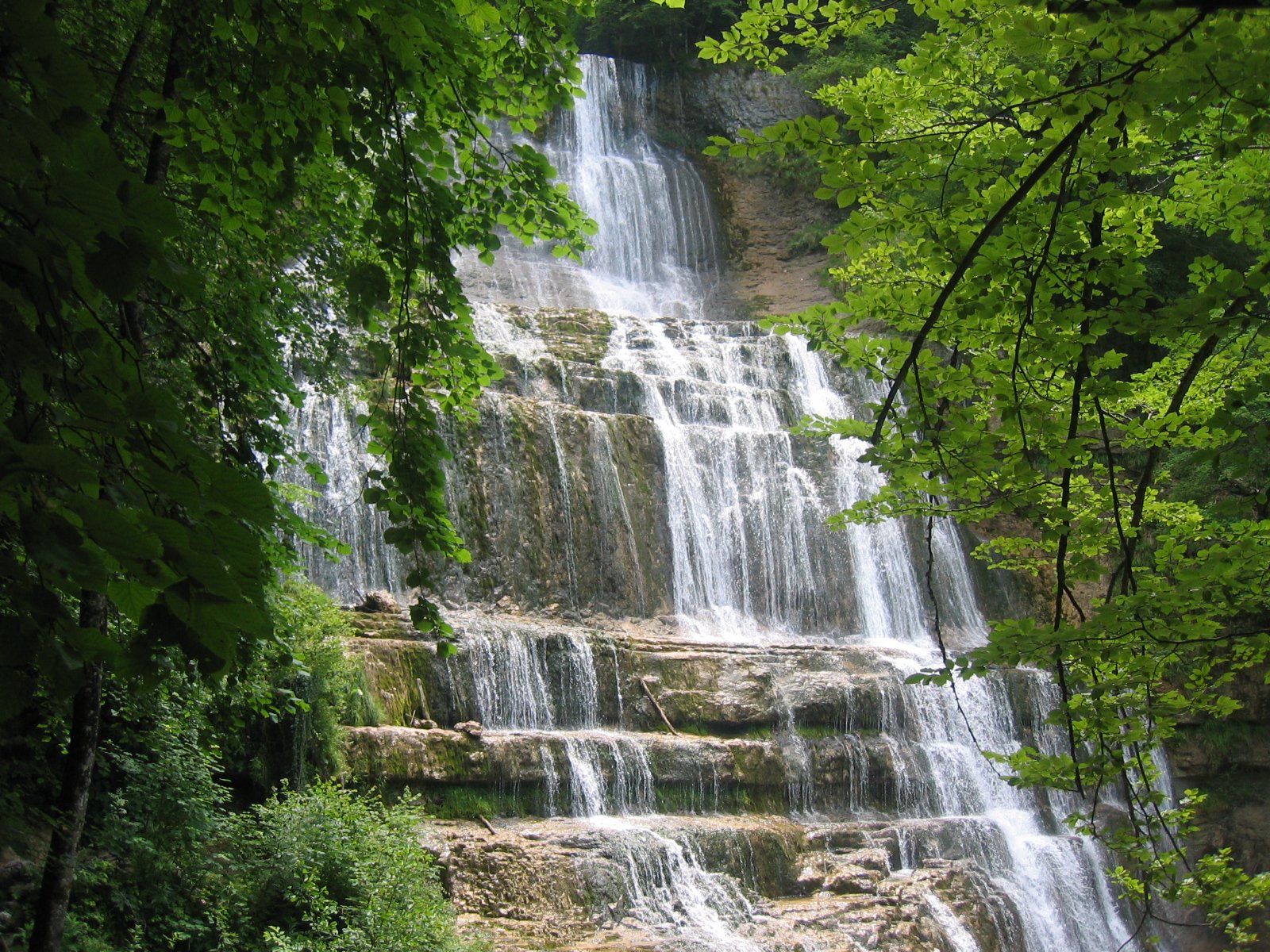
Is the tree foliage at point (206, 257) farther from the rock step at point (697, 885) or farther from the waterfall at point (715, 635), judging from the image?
the waterfall at point (715, 635)

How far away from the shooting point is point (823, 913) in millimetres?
9531

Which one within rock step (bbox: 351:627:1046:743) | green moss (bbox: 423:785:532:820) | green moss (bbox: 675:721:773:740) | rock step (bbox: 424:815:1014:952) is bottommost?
rock step (bbox: 424:815:1014:952)

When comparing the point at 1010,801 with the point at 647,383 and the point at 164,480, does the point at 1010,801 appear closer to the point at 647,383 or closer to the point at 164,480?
the point at 647,383

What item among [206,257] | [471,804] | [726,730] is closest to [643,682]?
[726,730]

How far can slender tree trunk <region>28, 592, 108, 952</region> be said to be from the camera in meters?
3.40

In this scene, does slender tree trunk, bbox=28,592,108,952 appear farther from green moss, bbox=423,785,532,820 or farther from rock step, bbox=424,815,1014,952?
green moss, bbox=423,785,532,820

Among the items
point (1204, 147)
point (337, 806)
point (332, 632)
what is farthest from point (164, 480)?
point (332, 632)

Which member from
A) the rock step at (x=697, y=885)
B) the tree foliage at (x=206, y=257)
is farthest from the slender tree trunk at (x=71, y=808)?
the rock step at (x=697, y=885)

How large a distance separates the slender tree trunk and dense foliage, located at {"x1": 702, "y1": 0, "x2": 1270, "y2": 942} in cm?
276

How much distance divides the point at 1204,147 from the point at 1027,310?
5.38ft

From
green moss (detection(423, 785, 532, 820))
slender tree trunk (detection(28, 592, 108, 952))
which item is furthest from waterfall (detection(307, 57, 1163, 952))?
slender tree trunk (detection(28, 592, 108, 952))

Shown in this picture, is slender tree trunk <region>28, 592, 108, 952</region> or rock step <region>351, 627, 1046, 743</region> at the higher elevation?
rock step <region>351, 627, 1046, 743</region>

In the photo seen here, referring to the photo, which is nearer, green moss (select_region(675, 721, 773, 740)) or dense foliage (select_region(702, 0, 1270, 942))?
dense foliage (select_region(702, 0, 1270, 942))

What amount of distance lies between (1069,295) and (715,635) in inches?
488
